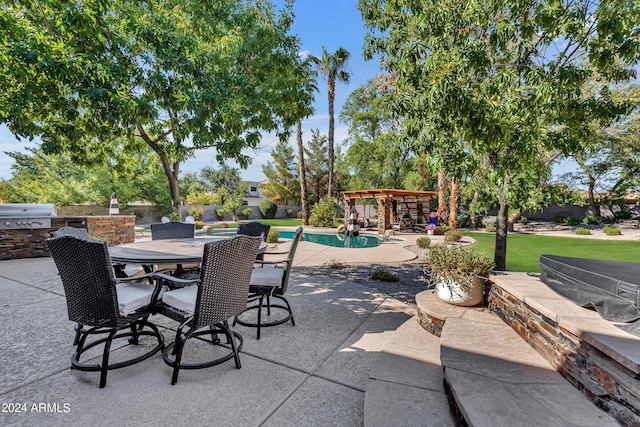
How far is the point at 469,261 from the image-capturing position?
2.97 metres

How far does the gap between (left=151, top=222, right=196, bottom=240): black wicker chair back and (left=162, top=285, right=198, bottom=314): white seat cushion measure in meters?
2.37

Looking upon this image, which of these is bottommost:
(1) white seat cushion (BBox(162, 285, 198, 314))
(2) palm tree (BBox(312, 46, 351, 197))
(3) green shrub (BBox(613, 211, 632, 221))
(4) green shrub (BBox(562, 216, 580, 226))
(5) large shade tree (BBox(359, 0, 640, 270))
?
(4) green shrub (BBox(562, 216, 580, 226))

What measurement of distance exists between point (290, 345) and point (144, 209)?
893 inches

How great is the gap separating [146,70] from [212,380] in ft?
15.8

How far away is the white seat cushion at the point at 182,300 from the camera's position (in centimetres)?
229

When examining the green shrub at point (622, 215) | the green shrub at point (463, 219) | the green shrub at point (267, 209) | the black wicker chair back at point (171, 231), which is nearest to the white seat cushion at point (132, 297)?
the black wicker chair back at point (171, 231)

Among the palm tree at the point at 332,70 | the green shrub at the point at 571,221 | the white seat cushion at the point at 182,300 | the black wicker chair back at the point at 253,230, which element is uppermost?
the palm tree at the point at 332,70

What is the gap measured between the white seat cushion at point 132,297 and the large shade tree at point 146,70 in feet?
9.01

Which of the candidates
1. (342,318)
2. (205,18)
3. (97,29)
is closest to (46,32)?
A: (97,29)

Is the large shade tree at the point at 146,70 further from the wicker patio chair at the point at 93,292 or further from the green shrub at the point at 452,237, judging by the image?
the green shrub at the point at 452,237

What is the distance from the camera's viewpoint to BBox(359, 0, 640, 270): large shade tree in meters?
3.05

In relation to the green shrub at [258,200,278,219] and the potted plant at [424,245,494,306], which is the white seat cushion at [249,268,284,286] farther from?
the green shrub at [258,200,278,219]

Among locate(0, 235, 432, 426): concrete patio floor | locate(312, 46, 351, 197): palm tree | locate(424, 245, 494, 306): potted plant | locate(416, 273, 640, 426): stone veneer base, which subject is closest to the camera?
locate(416, 273, 640, 426): stone veneer base

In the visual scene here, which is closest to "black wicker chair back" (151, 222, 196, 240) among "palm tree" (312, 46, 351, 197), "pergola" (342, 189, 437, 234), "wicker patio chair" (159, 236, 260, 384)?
"wicker patio chair" (159, 236, 260, 384)
